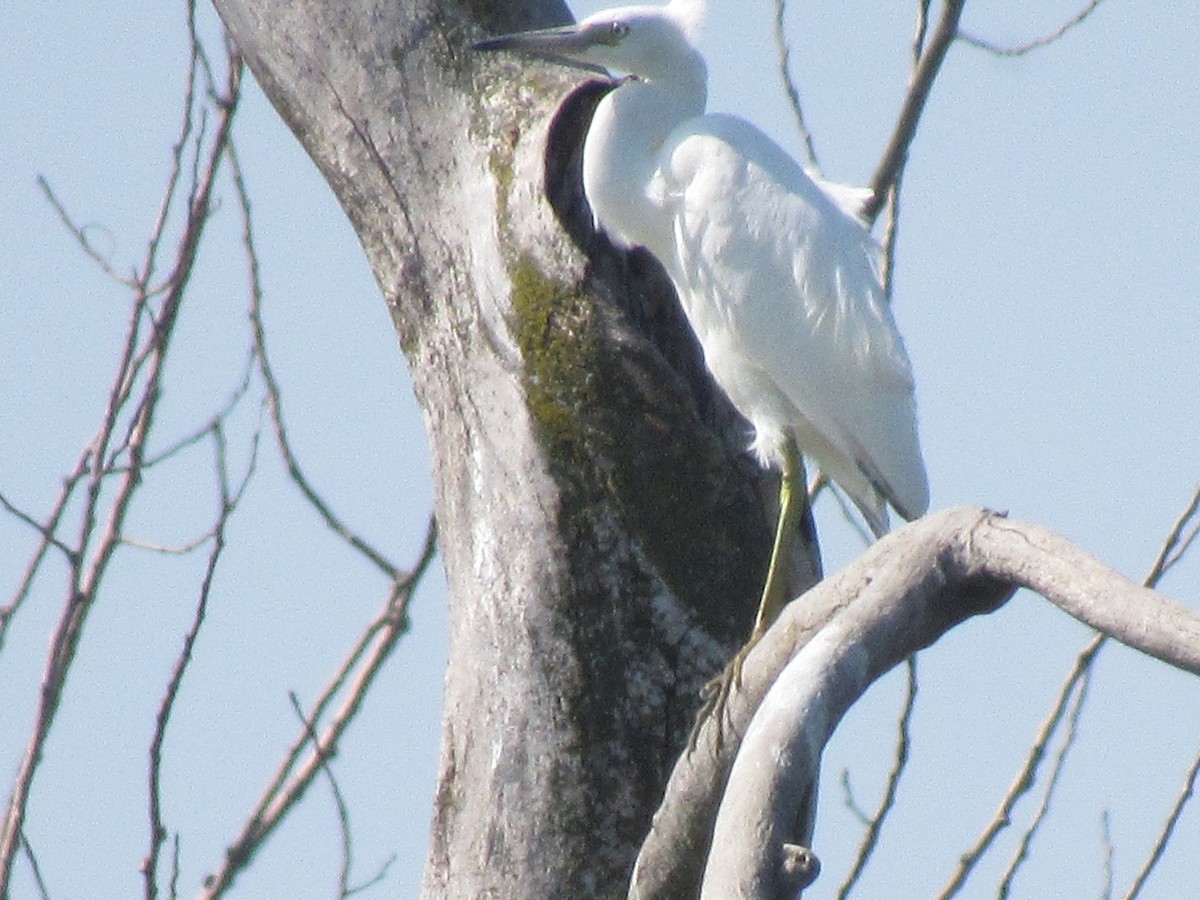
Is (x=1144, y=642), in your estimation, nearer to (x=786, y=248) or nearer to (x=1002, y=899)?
(x=1002, y=899)

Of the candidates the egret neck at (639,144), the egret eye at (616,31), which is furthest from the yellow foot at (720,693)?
the egret eye at (616,31)

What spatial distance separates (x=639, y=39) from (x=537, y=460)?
1092mm

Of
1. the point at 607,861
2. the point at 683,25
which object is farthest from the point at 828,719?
the point at 683,25

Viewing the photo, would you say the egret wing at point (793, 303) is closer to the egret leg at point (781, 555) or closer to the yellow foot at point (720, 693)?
the egret leg at point (781, 555)

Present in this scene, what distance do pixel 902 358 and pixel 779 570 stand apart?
771 millimetres

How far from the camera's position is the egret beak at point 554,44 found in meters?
3.12

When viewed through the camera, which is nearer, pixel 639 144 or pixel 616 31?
pixel 639 144

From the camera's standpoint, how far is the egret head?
336cm

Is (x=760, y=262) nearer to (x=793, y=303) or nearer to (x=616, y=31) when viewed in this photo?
(x=793, y=303)

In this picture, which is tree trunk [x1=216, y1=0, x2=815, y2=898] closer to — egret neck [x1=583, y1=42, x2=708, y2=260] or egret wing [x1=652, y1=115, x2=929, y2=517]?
egret neck [x1=583, y1=42, x2=708, y2=260]

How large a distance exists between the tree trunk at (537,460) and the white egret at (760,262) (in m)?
0.14

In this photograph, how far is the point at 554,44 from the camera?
3.24 meters

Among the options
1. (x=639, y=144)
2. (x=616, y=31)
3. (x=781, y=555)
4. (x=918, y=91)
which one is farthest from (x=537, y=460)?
(x=616, y=31)

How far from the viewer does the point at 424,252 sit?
3.04 meters
